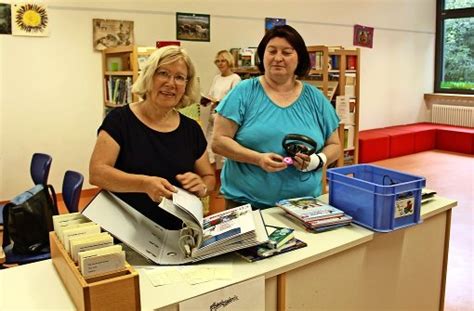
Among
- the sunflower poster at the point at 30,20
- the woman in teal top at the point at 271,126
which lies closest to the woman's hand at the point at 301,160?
the woman in teal top at the point at 271,126

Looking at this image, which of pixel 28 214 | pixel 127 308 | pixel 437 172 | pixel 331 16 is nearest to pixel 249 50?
pixel 331 16

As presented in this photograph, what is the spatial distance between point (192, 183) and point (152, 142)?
0.22 m

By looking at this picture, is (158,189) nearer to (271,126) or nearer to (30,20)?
(271,126)

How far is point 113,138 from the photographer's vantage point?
5.55 ft

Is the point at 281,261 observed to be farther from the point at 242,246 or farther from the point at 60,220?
the point at 60,220

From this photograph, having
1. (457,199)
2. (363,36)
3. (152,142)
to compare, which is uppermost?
(363,36)

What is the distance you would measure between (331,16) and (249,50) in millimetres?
1885

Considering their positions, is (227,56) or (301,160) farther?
(227,56)

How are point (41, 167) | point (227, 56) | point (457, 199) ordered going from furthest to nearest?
1. point (227, 56)
2. point (457, 199)
3. point (41, 167)

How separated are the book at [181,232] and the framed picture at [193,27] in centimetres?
430

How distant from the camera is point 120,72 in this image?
482cm

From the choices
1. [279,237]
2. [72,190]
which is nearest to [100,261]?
[279,237]

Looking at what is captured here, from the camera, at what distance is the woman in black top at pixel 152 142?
5.49 feet

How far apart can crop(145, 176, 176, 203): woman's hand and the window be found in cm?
849
